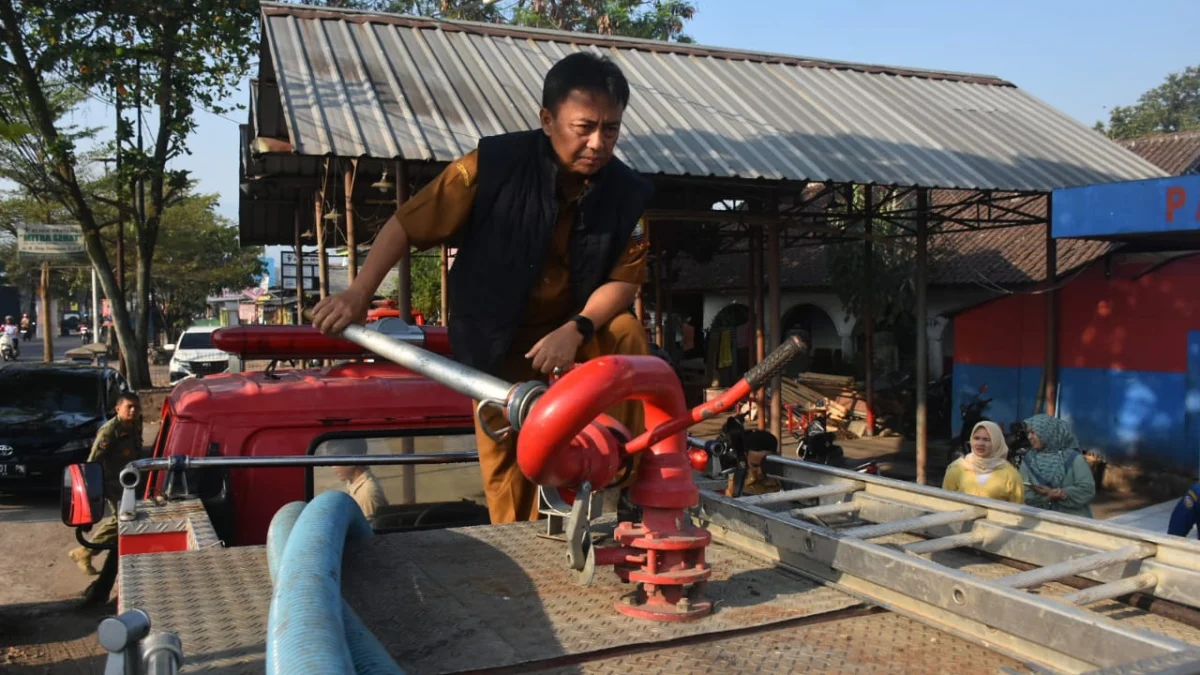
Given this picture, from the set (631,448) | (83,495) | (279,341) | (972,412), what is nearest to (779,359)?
(631,448)

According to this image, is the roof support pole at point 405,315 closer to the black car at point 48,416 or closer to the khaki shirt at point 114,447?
the khaki shirt at point 114,447

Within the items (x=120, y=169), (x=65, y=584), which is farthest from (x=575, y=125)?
(x=120, y=169)

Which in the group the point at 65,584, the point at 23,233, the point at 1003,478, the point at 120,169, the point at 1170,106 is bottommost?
the point at 65,584

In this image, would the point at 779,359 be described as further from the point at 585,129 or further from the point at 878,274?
the point at 878,274

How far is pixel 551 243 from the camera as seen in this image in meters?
2.48

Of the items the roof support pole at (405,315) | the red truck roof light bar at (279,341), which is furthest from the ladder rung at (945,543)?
the red truck roof light bar at (279,341)

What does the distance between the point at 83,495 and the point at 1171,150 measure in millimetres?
23302

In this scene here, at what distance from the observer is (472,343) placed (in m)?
2.47

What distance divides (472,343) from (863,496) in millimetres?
1278

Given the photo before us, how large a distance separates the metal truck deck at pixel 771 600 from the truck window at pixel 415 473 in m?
0.94

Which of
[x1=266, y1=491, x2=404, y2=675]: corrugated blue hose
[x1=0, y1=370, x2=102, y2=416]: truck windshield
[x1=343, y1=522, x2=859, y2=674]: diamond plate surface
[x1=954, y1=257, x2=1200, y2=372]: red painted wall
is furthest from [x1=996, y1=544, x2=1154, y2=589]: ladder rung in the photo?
[x1=0, y1=370, x2=102, y2=416]: truck windshield

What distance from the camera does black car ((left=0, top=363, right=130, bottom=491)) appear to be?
10.3 m

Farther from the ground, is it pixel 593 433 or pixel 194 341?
pixel 593 433

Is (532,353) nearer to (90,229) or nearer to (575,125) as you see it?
(575,125)
